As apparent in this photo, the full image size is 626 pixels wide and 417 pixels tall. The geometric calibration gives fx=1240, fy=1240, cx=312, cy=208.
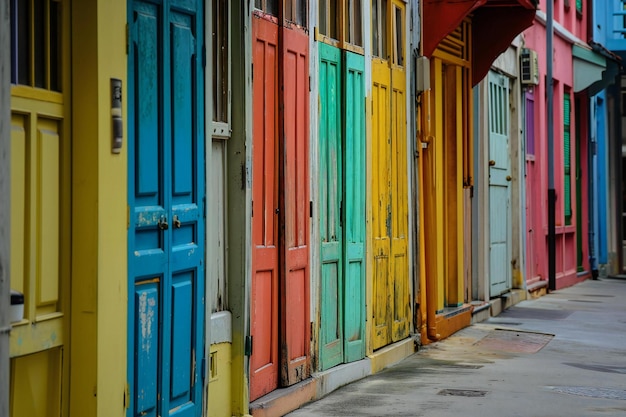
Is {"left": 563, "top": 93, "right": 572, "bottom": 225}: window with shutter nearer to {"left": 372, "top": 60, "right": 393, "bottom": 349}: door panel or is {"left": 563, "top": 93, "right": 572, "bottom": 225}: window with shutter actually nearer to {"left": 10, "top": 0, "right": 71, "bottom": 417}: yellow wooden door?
{"left": 372, "top": 60, "right": 393, "bottom": 349}: door panel

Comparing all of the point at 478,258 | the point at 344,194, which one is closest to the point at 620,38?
the point at 478,258

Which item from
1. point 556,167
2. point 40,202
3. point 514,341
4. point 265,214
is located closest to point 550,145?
point 556,167

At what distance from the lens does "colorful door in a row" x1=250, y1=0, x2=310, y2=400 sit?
25.9 feet

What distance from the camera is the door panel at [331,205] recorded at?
9094 mm

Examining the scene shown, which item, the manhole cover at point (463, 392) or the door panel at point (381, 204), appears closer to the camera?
the manhole cover at point (463, 392)

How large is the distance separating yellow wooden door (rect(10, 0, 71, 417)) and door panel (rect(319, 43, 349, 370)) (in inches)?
148

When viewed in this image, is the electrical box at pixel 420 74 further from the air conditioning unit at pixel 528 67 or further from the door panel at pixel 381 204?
the air conditioning unit at pixel 528 67

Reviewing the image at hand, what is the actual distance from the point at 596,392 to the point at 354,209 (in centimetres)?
231

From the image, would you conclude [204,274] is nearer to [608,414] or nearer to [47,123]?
[47,123]

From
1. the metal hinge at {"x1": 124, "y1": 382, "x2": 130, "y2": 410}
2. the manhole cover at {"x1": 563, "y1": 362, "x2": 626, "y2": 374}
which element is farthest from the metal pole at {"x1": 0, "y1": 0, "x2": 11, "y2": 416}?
the manhole cover at {"x1": 563, "y1": 362, "x2": 626, "y2": 374}

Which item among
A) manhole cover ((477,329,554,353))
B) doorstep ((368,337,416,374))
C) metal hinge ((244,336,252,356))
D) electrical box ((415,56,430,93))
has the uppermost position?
electrical box ((415,56,430,93))

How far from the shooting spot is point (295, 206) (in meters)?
8.48

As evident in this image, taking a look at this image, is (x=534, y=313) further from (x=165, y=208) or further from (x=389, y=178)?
(x=165, y=208)

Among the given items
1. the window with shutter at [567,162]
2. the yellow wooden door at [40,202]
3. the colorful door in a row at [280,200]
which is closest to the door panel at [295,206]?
the colorful door in a row at [280,200]
